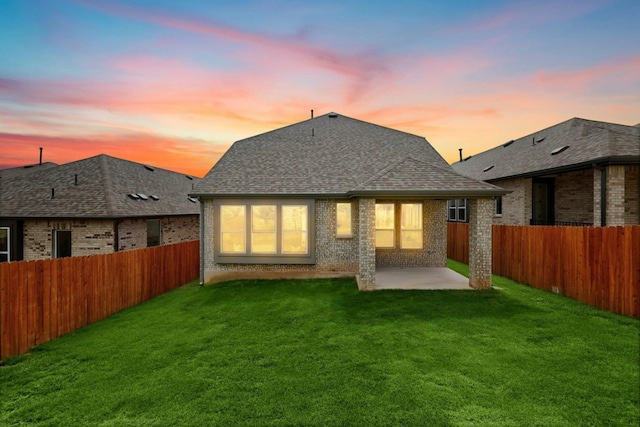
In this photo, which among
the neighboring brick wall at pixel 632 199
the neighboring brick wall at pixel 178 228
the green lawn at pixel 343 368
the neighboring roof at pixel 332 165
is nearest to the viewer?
the green lawn at pixel 343 368

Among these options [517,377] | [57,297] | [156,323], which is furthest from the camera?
[156,323]

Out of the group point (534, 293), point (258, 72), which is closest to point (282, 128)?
point (258, 72)

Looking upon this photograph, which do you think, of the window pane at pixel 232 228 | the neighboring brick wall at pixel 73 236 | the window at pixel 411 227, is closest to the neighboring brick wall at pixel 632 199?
the window at pixel 411 227

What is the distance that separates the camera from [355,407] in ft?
12.3

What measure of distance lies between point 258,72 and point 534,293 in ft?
49.5

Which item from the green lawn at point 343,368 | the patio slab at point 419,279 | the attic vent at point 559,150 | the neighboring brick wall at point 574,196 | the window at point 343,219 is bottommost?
the green lawn at point 343,368

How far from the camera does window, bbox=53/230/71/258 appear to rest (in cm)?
1261

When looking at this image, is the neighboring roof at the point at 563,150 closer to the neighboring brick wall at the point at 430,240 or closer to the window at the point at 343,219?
the neighboring brick wall at the point at 430,240

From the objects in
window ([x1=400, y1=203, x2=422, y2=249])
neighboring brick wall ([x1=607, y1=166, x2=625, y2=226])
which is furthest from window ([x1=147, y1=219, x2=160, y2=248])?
neighboring brick wall ([x1=607, y1=166, x2=625, y2=226])

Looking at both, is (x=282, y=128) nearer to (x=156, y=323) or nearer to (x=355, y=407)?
(x=156, y=323)

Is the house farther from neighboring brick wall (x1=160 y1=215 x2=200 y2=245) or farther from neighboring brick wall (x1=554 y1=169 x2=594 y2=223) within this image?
neighboring brick wall (x1=554 y1=169 x2=594 y2=223)

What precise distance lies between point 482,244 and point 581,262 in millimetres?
2469

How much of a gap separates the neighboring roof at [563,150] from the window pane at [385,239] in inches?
306

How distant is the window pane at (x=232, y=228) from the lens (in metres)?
11.4
